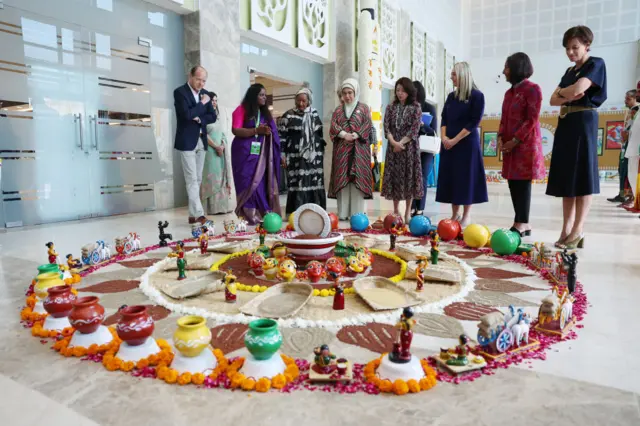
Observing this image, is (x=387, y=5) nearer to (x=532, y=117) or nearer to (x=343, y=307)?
(x=532, y=117)

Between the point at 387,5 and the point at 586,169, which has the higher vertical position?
the point at 387,5

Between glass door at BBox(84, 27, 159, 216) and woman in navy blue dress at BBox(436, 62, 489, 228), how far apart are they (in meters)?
4.03

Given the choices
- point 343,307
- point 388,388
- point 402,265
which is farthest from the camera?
point 402,265


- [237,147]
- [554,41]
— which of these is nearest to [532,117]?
[237,147]

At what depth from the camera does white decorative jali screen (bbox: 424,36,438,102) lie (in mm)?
14516

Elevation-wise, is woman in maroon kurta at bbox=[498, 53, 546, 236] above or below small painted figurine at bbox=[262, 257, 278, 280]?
above

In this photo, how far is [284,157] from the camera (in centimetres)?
554

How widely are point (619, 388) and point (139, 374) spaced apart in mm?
1656

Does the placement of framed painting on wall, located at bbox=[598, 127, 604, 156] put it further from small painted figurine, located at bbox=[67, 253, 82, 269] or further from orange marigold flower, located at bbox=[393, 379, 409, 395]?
orange marigold flower, located at bbox=[393, 379, 409, 395]

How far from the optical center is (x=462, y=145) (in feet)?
15.4

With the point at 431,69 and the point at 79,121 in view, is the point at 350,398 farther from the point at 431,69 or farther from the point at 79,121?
the point at 431,69

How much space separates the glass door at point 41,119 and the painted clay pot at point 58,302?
3683mm

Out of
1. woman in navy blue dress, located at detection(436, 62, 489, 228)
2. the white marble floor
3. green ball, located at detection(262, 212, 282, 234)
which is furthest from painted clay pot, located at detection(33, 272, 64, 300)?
woman in navy blue dress, located at detection(436, 62, 489, 228)

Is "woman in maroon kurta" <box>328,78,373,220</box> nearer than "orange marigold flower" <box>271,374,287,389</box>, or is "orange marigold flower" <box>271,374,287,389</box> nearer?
"orange marigold flower" <box>271,374,287,389</box>
